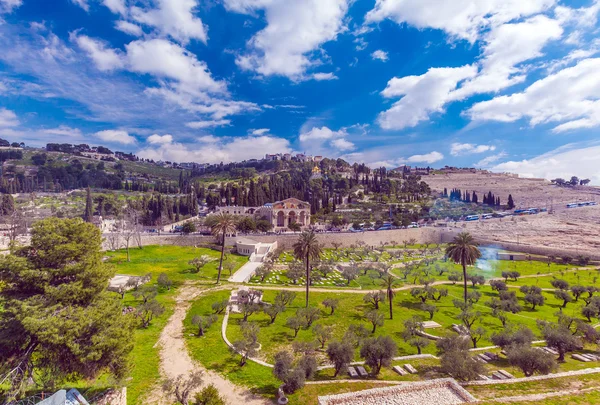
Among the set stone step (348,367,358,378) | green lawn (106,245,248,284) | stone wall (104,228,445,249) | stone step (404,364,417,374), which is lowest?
stone step (404,364,417,374)

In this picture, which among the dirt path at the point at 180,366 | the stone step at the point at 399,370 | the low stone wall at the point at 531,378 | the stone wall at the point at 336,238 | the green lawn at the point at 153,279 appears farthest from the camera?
the stone wall at the point at 336,238

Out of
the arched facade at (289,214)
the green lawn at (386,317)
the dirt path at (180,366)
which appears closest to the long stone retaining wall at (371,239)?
the arched facade at (289,214)

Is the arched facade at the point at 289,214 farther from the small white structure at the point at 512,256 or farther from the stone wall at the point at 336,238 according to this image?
the small white structure at the point at 512,256

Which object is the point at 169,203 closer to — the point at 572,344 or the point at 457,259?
the point at 457,259

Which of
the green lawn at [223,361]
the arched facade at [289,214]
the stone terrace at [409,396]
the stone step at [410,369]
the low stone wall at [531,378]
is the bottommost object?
the stone step at [410,369]

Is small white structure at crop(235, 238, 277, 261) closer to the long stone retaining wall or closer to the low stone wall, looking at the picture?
the long stone retaining wall

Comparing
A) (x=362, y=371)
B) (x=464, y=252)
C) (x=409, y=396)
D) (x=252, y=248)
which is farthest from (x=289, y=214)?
(x=409, y=396)

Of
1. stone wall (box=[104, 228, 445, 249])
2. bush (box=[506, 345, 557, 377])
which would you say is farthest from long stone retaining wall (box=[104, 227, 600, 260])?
bush (box=[506, 345, 557, 377])
